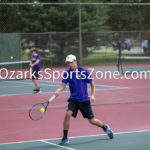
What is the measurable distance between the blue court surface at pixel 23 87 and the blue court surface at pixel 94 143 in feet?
27.4

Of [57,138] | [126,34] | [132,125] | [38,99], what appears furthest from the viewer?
[126,34]

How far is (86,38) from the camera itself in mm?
28859

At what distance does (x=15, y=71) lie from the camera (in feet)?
82.8

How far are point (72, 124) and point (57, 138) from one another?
158 centimetres

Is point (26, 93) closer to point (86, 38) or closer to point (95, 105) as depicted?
point (95, 105)

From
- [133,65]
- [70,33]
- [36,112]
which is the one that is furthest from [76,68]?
[133,65]

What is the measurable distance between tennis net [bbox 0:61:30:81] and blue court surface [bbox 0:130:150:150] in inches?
561

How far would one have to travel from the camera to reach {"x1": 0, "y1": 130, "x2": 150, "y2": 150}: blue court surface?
27.1 ft

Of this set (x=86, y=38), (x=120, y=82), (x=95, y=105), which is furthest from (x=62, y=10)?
(x=95, y=105)

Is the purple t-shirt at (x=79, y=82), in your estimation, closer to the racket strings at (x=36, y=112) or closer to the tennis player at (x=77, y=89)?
the tennis player at (x=77, y=89)

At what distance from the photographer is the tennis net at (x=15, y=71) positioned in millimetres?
23750

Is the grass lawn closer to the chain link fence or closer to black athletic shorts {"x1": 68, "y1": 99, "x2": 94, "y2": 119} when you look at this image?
the chain link fence

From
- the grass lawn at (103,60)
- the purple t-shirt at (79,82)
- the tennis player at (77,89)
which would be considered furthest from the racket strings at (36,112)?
the grass lawn at (103,60)

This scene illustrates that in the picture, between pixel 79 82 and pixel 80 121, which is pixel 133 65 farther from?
pixel 79 82
